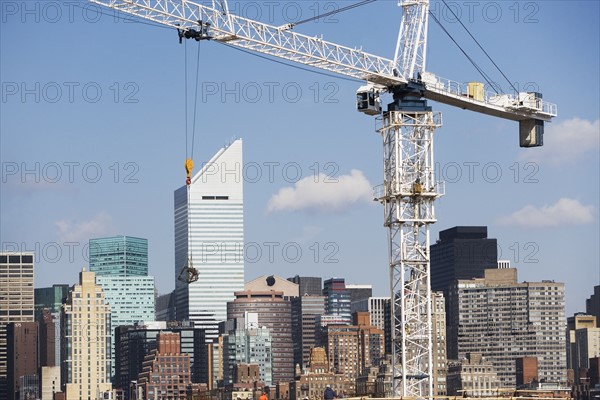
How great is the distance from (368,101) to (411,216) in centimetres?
1004

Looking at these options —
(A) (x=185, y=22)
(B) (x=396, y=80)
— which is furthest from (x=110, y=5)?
(B) (x=396, y=80)

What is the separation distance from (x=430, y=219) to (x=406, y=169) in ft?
15.5

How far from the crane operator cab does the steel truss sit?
1.42 meters

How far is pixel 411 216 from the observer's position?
426ft

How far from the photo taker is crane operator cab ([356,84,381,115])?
426ft

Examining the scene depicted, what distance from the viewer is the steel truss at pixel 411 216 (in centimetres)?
12888

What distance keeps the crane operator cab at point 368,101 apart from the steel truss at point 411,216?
4.66 feet

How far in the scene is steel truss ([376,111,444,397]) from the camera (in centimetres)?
12888

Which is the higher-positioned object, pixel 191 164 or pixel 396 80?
pixel 396 80

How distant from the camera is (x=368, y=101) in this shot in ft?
426

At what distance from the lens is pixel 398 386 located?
130 m

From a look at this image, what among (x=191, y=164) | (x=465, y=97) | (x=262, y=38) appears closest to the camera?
(x=191, y=164)

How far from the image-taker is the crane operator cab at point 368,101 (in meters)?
130

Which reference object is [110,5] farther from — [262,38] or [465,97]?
[465,97]
